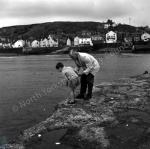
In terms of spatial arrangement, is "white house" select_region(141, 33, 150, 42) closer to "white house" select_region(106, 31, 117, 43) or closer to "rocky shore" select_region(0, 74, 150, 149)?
"white house" select_region(106, 31, 117, 43)

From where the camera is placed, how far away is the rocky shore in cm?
554

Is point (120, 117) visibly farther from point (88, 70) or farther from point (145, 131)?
point (88, 70)

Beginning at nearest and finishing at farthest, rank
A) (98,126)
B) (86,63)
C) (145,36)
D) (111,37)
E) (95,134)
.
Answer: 1. (95,134)
2. (98,126)
3. (86,63)
4. (145,36)
5. (111,37)

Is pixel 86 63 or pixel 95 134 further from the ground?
A: pixel 86 63

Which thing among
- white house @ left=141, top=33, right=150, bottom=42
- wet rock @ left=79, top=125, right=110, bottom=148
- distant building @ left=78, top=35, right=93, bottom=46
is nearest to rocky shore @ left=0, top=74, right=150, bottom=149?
wet rock @ left=79, top=125, right=110, bottom=148

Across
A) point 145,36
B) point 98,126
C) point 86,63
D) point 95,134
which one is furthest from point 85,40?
point 95,134

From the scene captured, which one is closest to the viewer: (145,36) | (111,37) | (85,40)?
(145,36)

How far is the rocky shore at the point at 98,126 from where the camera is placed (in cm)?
554

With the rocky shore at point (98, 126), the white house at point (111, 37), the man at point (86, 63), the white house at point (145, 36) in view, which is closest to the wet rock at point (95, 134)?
the rocky shore at point (98, 126)

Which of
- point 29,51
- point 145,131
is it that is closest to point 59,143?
point 145,131

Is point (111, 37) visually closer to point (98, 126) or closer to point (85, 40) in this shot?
point (85, 40)

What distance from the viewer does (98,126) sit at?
6.55 m

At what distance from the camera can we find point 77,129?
6.37m

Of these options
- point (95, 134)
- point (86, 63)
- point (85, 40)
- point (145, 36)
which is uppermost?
point (145, 36)
